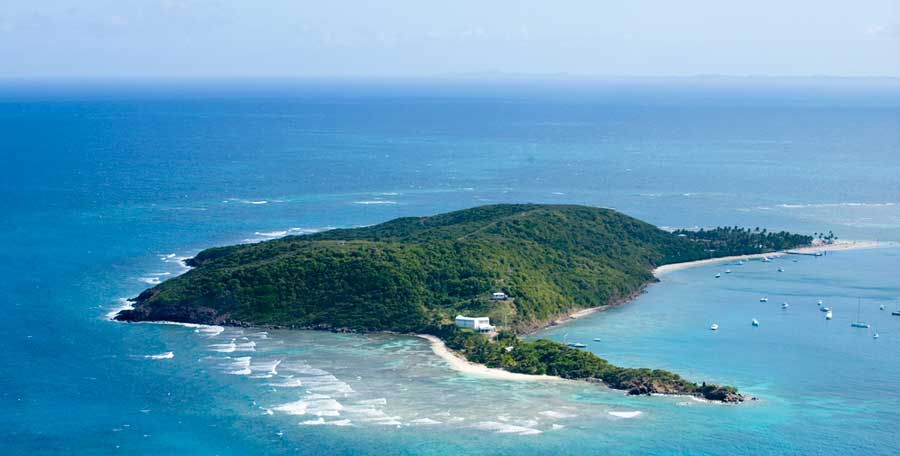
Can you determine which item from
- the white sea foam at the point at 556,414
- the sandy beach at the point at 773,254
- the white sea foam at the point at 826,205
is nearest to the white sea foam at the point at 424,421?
the white sea foam at the point at 556,414

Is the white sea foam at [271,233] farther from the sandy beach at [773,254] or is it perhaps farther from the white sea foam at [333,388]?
the white sea foam at [333,388]

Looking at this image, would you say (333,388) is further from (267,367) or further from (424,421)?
(424,421)

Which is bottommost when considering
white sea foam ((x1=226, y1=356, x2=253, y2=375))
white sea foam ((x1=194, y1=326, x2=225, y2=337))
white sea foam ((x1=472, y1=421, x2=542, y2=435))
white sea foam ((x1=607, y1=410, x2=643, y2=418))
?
white sea foam ((x1=194, y1=326, x2=225, y2=337))

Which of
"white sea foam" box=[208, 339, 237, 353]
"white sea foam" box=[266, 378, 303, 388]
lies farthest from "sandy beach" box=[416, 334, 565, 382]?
"white sea foam" box=[208, 339, 237, 353]

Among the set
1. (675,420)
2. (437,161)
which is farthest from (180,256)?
(437,161)

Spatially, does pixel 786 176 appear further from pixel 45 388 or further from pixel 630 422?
pixel 45 388

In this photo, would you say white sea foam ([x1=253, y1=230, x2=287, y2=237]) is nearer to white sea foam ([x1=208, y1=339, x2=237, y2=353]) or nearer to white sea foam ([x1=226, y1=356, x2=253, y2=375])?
white sea foam ([x1=208, y1=339, x2=237, y2=353])
